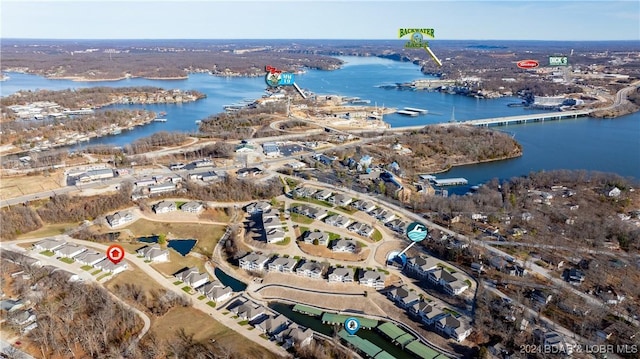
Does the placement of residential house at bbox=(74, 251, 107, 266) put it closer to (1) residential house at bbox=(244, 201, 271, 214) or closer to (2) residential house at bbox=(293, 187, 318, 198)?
(1) residential house at bbox=(244, 201, 271, 214)

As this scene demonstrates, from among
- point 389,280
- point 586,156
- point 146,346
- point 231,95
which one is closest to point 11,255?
point 146,346

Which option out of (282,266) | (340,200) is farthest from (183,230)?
(340,200)

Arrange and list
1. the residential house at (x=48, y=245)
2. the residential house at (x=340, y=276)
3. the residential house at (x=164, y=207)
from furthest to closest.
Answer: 1. the residential house at (x=164, y=207)
2. the residential house at (x=48, y=245)
3. the residential house at (x=340, y=276)

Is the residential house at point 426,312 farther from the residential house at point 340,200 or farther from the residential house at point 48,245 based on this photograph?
the residential house at point 48,245

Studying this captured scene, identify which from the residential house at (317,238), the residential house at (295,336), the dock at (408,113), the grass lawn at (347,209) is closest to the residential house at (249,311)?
the residential house at (295,336)

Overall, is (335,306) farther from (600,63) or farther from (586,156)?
(600,63)

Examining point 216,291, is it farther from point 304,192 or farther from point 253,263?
point 304,192

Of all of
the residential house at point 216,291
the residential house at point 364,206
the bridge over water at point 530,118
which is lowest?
the residential house at point 216,291
